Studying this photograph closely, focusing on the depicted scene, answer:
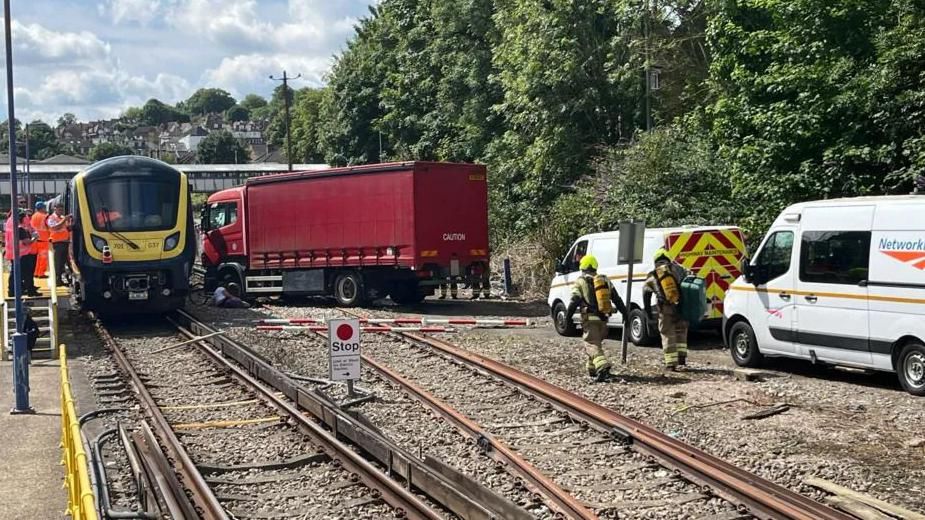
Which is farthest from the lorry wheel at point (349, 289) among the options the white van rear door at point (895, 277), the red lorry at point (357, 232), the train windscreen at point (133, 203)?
the white van rear door at point (895, 277)

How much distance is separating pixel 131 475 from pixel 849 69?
14.4 metres

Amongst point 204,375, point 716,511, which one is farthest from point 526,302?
point 716,511

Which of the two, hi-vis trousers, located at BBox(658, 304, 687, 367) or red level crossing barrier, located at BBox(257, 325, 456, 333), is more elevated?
hi-vis trousers, located at BBox(658, 304, 687, 367)

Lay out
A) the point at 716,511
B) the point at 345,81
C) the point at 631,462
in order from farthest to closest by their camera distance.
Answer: the point at 345,81 < the point at 631,462 < the point at 716,511

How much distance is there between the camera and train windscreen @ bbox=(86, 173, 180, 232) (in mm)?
21141

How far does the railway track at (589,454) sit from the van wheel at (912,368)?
11.9ft

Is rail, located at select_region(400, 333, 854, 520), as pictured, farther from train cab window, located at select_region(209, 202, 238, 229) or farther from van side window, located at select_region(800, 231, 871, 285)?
train cab window, located at select_region(209, 202, 238, 229)

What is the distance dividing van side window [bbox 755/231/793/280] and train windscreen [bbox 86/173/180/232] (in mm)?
12706

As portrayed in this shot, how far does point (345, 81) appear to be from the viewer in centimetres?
5725

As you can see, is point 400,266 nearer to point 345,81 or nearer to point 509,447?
point 509,447

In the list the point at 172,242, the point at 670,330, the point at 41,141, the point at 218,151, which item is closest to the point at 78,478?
the point at 670,330

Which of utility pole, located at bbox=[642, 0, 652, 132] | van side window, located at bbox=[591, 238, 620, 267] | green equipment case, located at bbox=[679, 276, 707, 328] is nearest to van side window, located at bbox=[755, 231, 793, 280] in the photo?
green equipment case, located at bbox=[679, 276, 707, 328]

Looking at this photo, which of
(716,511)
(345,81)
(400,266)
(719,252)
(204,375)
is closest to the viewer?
(716,511)

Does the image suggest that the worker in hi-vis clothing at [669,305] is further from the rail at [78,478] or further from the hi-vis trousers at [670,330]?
the rail at [78,478]
